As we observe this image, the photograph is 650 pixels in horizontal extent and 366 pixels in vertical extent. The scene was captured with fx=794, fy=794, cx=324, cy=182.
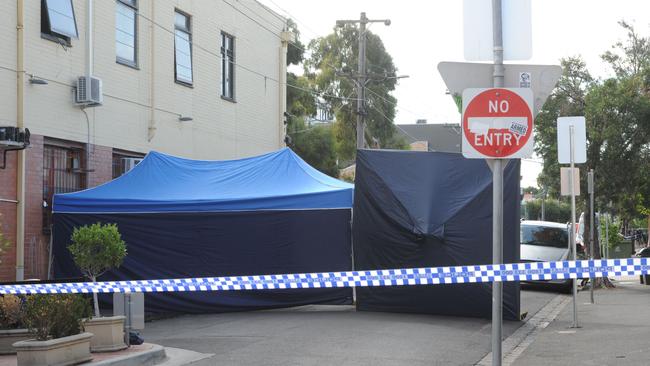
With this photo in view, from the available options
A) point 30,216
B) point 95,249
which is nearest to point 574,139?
point 95,249

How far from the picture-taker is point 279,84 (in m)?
23.0

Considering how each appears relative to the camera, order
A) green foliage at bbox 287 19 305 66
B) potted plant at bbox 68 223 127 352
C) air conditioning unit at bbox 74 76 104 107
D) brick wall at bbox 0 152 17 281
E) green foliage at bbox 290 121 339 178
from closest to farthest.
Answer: potted plant at bbox 68 223 127 352
brick wall at bbox 0 152 17 281
air conditioning unit at bbox 74 76 104 107
green foliage at bbox 287 19 305 66
green foliage at bbox 290 121 339 178

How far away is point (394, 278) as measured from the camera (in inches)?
351

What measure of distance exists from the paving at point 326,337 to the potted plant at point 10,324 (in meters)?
2.00

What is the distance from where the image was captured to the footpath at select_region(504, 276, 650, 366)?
9.23 m

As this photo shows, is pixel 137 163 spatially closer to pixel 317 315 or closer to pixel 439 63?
pixel 317 315

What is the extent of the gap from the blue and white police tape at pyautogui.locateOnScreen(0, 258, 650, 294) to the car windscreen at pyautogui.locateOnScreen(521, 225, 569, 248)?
11233 mm

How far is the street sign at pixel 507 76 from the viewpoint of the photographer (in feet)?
19.1

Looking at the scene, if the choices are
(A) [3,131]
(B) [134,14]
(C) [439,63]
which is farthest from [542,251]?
(C) [439,63]

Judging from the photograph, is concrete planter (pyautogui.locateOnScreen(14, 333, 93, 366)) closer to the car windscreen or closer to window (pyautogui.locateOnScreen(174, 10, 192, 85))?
window (pyautogui.locateOnScreen(174, 10, 192, 85))

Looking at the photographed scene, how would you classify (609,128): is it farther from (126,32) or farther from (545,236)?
(126,32)

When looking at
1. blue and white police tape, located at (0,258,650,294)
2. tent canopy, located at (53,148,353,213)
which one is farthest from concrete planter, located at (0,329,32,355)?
tent canopy, located at (53,148,353,213)

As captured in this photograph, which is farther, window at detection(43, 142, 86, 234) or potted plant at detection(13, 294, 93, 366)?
window at detection(43, 142, 86, 234)

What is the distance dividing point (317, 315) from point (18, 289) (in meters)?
5.25
